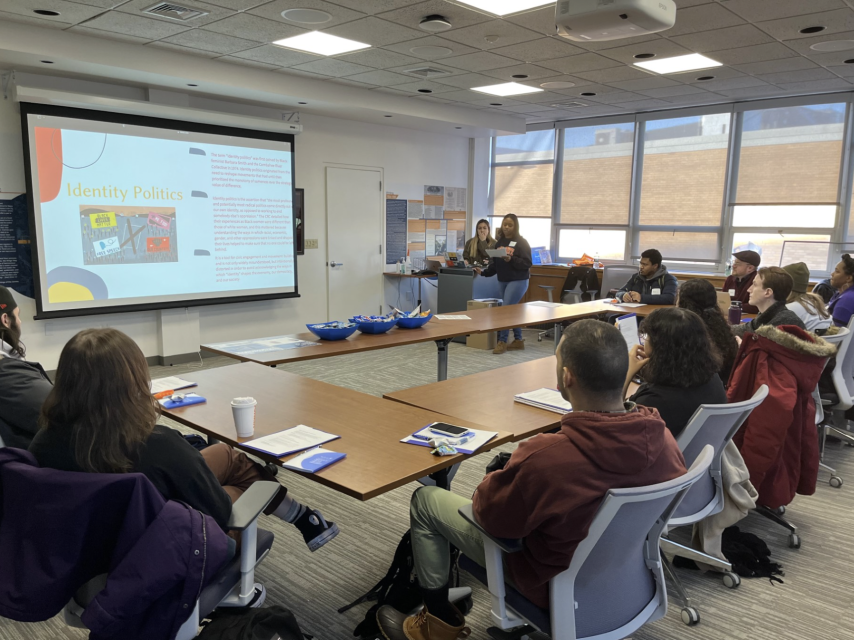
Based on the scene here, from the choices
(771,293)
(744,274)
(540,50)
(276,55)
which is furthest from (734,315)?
(276,55)

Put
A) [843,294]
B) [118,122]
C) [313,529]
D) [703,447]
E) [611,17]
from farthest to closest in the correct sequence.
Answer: [118,122]
[843,294]
[611,17]
[313,529]
[703,447]

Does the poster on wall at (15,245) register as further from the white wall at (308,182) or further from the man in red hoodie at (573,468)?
the man in red hoodie at (573,468)

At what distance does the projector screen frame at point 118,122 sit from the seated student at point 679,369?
17.0 feet

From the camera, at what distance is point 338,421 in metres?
2.31

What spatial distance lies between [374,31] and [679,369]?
3.68 meters

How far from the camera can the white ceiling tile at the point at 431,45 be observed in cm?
486

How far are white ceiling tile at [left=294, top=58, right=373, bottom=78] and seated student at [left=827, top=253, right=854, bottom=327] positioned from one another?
4.39m

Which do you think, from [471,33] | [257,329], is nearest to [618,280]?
[471,33]

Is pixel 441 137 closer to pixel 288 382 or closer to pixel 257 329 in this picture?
pixel 257 329

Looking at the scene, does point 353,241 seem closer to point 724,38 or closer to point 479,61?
point 479,61

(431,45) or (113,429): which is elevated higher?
(431,45)

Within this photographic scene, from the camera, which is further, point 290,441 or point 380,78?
point 380,78

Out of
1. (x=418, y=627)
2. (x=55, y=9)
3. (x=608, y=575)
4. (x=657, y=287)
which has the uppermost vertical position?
(x=55, y=9)

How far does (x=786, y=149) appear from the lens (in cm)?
702
